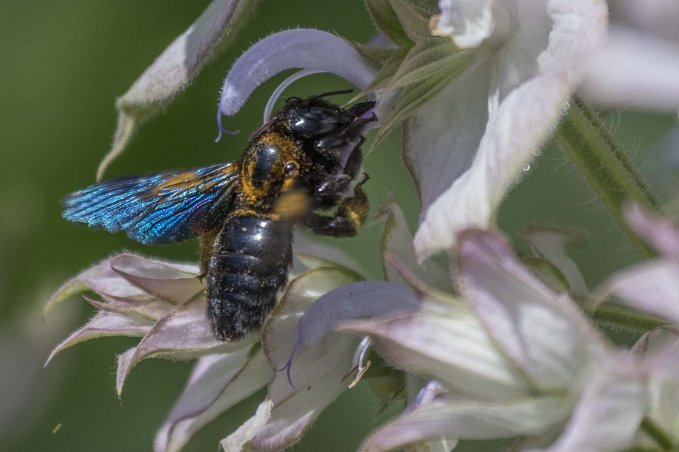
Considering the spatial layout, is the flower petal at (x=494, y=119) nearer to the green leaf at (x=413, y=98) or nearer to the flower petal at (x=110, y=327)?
the green leaf at (x=413, y=98)

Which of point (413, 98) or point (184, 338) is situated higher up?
point (413, 98)

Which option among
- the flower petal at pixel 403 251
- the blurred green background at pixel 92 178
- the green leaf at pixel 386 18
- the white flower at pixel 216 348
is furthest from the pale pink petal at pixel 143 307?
the blurred green background at pixel 92 178

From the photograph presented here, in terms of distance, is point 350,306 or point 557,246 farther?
point 557,246

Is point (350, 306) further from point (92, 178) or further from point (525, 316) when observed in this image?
point (92, 178)

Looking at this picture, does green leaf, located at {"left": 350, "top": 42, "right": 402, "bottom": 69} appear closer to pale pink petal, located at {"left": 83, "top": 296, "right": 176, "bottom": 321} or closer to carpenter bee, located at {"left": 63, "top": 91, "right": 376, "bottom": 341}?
carpenter bee, located at {"left": 63, "top": 91, "right": 376, "bottom": 341}

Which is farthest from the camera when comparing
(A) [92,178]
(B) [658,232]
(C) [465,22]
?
(A) [92,178]

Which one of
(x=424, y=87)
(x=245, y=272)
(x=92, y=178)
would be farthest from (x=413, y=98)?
(x=92, y=178)

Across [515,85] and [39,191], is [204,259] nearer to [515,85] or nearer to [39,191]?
[515,85]
